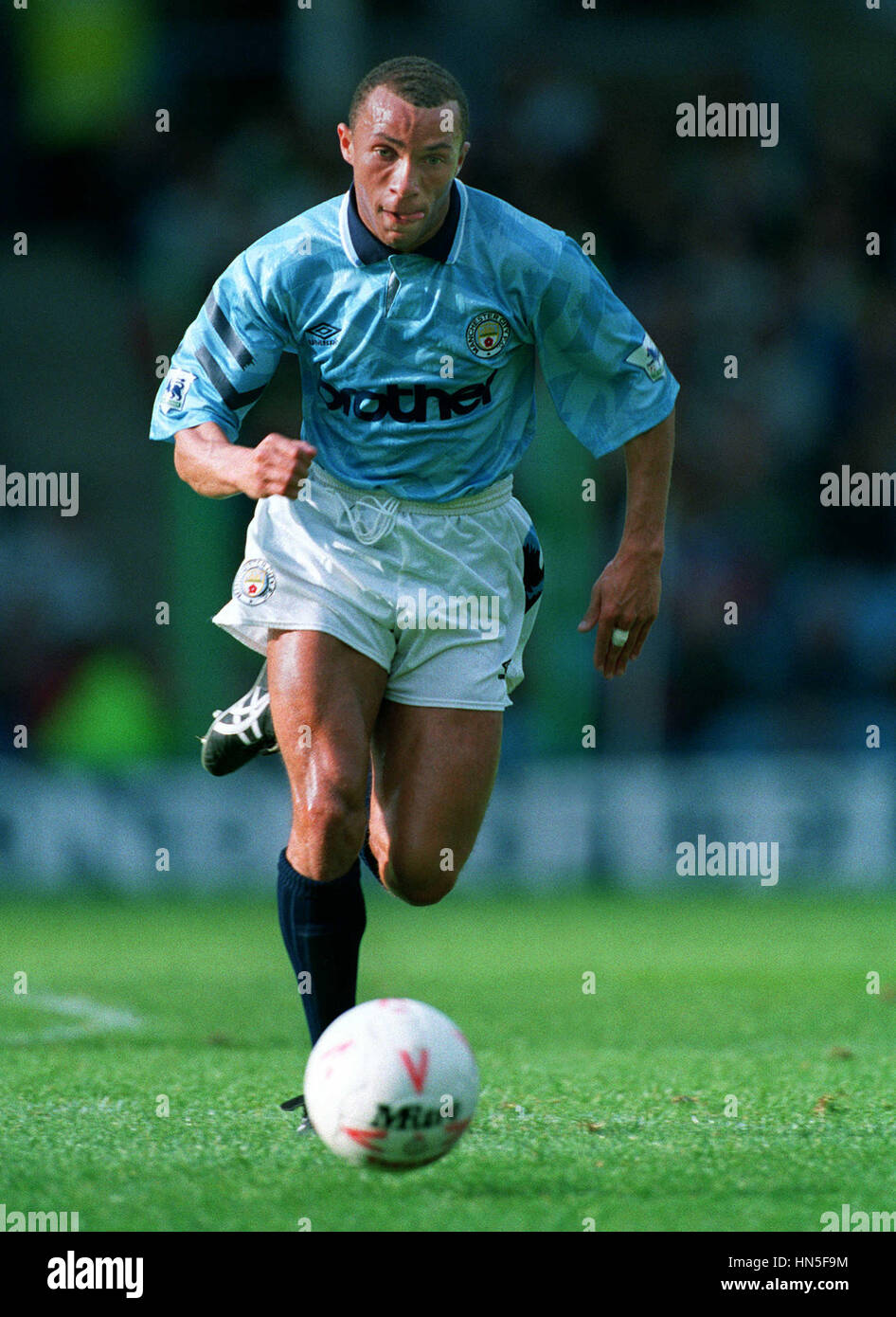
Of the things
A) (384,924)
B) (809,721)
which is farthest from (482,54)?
(384,924)

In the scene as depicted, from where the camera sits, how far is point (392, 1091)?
3900 mm

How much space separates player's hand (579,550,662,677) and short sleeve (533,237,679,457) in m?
0.33

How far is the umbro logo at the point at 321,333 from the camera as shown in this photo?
478 cm

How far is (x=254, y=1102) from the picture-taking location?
16.3 feet

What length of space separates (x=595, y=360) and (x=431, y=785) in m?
1.24

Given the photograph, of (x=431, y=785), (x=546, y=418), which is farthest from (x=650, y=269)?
(x=431, y=785)

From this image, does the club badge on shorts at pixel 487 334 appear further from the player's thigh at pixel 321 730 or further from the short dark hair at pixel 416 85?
the player's thigh at pixel 321 730

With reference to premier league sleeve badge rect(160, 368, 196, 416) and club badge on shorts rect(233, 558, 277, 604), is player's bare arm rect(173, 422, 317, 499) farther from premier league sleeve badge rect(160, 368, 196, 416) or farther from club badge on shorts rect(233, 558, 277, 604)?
club badge on shorts rect(233, 558, 277, 604)

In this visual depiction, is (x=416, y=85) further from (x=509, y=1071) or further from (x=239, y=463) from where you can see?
(x=509, y=1071)

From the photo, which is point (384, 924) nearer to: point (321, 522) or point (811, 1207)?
point (321, 522)

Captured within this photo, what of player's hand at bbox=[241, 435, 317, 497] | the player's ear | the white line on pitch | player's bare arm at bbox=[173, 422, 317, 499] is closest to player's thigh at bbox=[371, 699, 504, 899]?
player's bare arm at bbox=[173, 422, 317, 499]

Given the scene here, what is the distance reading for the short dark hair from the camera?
14.8 ft

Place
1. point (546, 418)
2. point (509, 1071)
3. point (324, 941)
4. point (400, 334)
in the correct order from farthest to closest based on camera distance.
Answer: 1. point (546, 418)
2. point (509, 1071)
3. point (400, 334)
4. point (324, 941)

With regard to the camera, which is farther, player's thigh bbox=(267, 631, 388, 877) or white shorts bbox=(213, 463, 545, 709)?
white shorts bbox=(213, 463, 545, 709)
